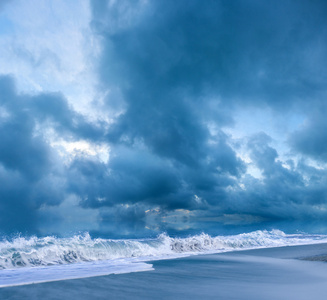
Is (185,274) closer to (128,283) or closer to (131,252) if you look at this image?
(128,283)

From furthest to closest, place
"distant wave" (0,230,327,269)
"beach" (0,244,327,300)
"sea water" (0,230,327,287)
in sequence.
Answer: "distant wave" (0,230,327,269) < "sea water" (0,230,327,287) < "beach" (0,244,327,300)

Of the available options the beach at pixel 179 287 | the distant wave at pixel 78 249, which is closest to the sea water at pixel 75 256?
the distant wave at pixel 78 249

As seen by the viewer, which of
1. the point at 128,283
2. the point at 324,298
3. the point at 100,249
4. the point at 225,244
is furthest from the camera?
the point at 225,244

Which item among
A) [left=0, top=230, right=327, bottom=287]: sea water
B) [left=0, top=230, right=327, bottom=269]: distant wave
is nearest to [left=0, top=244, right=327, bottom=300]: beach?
[left=0, top=230, right=327, bottom=287]: sea water

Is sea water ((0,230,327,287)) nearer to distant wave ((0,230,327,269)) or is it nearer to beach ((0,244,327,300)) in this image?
distant wave ((0,230,327,269))

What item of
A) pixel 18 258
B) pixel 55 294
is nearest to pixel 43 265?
pixel 18 258

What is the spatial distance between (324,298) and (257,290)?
174 centimetres

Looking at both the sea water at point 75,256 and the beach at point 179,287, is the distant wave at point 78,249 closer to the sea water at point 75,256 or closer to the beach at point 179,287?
the sea water at point 75,256

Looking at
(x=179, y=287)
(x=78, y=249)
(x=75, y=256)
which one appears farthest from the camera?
(x=78, y=249)

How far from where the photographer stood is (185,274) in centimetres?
1164

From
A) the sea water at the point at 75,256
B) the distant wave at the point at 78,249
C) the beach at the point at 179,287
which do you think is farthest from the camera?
the distant wave at the point at 78,249

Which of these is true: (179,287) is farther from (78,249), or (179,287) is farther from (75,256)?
(78,249)

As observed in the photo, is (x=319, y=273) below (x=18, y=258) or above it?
below

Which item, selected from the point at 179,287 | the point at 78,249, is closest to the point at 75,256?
the point at 78,249
